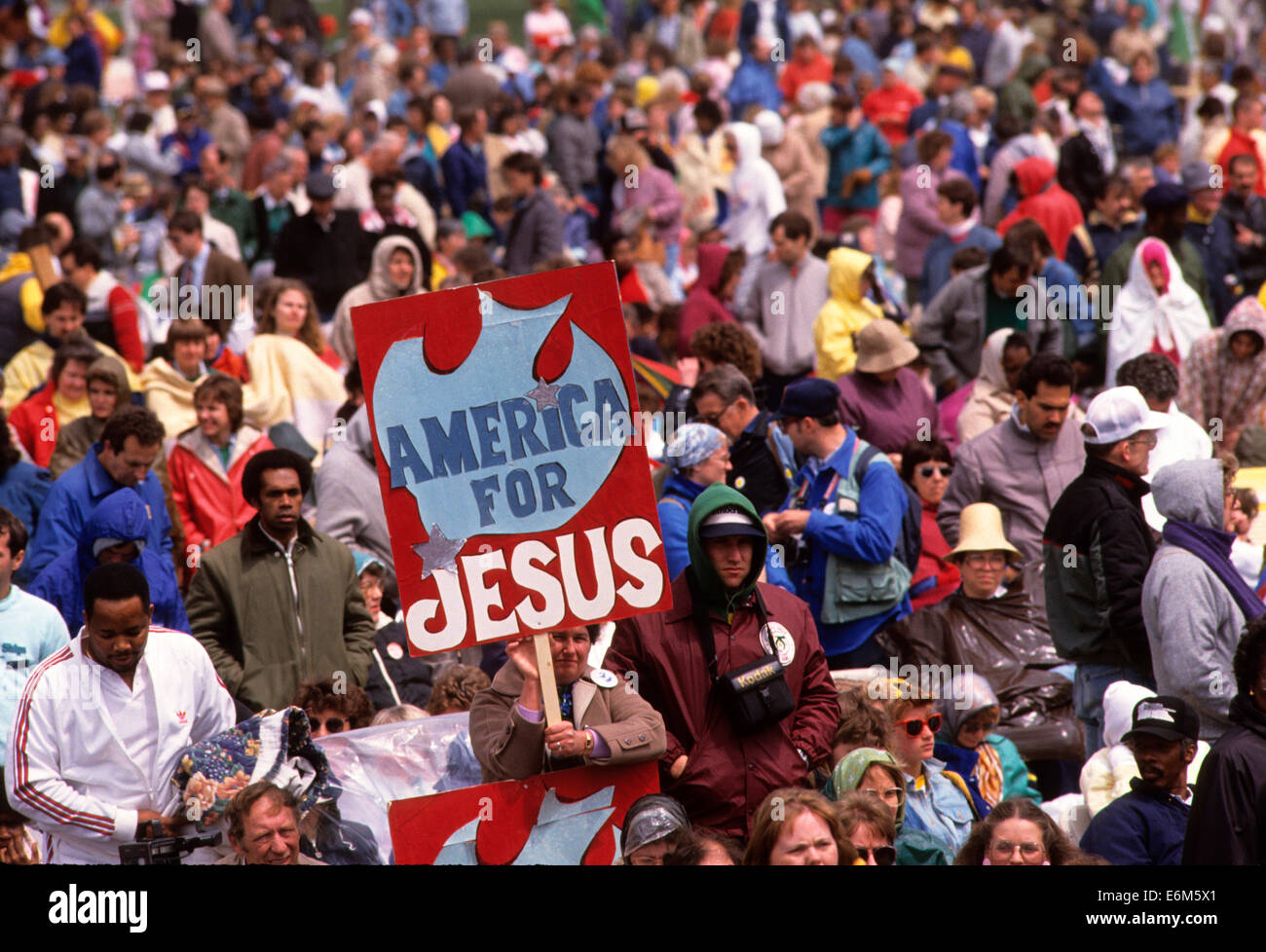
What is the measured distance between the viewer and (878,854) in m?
6.20

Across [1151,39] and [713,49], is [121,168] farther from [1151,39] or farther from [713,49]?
[1151,39]

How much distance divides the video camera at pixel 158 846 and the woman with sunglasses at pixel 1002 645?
3691 millimetres

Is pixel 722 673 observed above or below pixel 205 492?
below

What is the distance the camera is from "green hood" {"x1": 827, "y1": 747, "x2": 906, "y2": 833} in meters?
6.80

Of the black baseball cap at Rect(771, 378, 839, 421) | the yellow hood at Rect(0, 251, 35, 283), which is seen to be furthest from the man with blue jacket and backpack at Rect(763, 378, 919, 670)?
the yellow hood at Rect(0, 251, 35, 283)

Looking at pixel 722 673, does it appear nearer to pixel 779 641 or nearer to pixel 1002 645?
pixel 779 641

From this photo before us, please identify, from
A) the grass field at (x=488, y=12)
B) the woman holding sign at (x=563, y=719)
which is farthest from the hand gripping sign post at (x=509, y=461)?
the grass field at (x=488, y=12)

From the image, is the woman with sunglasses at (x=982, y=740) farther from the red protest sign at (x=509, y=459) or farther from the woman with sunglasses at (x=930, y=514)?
the red protest sign at (x=509, y=459)

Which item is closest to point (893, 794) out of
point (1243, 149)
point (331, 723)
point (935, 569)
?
point (331, 723)

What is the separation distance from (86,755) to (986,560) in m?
4.53

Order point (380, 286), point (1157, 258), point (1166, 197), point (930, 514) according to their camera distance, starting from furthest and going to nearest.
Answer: point (1166, 197) → point (380, 286) → point (1157, 258) → point (930, 514)
